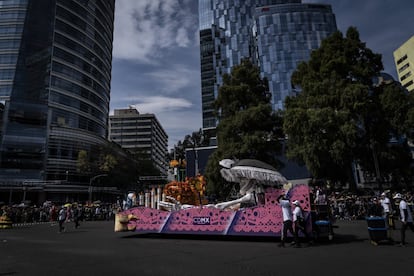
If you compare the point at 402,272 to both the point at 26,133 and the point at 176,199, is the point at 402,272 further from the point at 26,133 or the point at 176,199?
the point at 26,133

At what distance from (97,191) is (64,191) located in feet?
18.3

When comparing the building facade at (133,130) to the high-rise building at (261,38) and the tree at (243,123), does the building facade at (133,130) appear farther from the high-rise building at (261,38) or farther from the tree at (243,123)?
the tree at (243,123)

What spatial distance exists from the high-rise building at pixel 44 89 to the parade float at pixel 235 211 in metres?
41.0

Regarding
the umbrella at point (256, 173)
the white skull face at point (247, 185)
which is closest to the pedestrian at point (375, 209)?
the umbrella at point (256, 173)

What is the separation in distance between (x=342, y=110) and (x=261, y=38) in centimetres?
6423

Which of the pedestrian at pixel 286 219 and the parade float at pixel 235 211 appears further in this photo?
the parade float at pixel 235 211

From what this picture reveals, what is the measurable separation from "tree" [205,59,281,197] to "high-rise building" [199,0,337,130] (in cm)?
4679

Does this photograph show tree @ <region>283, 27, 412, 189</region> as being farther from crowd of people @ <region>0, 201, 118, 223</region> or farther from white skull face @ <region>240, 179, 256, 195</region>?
crowd of people @ <region>0, 201, 118, 223</region>

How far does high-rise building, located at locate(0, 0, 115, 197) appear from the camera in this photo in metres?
45.4

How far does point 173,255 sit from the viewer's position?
307 inches

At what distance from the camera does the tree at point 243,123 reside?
66.2 ft

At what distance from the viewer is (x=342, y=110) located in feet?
62.1

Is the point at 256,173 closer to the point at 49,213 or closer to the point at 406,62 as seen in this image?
the point at 49,213

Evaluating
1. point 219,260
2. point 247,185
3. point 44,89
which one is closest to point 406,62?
point 247,185
